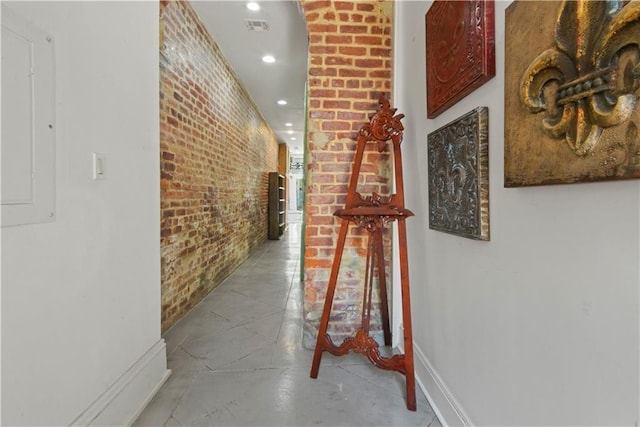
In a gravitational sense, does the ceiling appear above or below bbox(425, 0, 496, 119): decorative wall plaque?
above

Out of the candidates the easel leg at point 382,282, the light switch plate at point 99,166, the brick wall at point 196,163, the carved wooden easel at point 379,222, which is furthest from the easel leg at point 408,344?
the brick wall at point 196,163

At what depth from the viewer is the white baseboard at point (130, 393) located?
1275mm

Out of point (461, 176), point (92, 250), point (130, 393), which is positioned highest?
point (461, 176)

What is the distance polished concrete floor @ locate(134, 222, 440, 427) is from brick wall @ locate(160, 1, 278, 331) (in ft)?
1.67

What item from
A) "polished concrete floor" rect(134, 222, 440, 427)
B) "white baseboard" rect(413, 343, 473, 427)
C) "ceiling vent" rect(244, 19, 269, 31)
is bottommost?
"polished concrete floor" rect(134, 222, 440, 427)

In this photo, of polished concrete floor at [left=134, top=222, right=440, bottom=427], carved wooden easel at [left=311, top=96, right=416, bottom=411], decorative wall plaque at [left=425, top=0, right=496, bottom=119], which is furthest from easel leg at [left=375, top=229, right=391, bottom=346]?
decorative wall plaque at [left=425, top=0, right=496, bottom=119]

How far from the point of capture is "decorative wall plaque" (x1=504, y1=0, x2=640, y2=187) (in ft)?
1.98

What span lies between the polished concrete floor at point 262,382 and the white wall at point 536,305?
13.1 inches

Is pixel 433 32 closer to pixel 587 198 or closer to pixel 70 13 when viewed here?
pixel 587 198

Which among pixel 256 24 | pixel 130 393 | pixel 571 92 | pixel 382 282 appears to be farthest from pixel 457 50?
pixel 256 24

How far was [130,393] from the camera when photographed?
4.89 ft

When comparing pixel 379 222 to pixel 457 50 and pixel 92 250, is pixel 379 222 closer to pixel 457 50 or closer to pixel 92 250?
pixel 457 50

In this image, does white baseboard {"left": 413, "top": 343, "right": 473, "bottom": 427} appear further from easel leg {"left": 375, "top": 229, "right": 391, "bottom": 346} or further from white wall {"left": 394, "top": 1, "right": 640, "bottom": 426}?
easel leg {"left": 375, "top": 229, "right": 391, "bottom": 346}

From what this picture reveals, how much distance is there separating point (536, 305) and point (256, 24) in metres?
3.46
